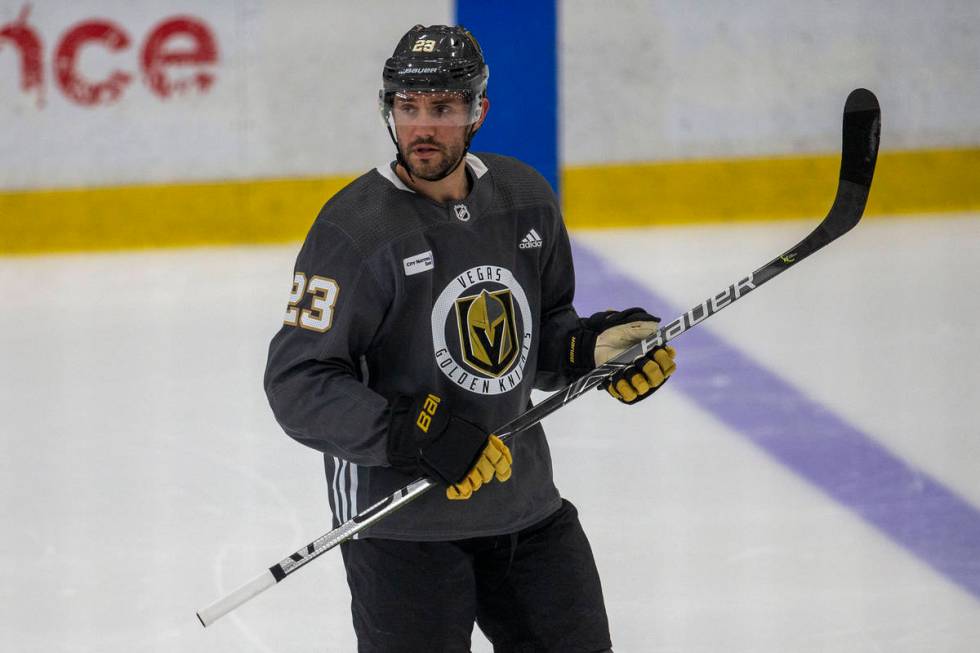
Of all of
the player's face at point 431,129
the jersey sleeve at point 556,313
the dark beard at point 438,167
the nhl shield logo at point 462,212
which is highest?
the player's face at point 431,129

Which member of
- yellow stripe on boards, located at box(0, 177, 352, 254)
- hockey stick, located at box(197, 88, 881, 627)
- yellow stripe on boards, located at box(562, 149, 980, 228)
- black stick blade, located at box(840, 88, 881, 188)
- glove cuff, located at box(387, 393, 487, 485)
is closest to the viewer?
glove cuff, located at box(387, 393, 487, 485)

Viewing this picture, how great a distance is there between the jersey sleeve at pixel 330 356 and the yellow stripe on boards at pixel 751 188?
9.65 feet

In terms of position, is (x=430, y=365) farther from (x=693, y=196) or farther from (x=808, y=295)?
(x=693, y=196)

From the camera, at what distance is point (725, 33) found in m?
4.56

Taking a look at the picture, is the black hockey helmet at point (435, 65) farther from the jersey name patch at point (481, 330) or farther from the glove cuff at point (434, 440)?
the glove cuff at point (434, 440)

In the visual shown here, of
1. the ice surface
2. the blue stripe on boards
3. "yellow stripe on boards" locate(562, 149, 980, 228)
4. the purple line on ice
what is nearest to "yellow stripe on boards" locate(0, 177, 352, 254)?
the ice surface

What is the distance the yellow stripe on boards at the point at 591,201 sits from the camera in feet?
14.6

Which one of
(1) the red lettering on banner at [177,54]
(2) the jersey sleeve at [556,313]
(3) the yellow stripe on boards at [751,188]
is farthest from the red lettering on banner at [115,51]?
(2) the jersey sleeve at [556,313]

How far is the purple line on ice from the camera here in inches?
101

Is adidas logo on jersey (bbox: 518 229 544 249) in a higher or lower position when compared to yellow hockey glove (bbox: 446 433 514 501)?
higher

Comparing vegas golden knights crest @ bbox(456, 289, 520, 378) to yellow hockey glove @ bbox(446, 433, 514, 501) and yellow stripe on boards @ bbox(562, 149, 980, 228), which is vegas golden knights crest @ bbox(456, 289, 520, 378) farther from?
yellow stripe on boards @ bbox(562, 149, 980, 228)

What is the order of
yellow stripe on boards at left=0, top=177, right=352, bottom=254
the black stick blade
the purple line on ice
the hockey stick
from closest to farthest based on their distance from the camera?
the hockey stick, the black stick blade, the purple line on ice, yellow stripe on boards at left=0, top=177, right=352, bottom=254

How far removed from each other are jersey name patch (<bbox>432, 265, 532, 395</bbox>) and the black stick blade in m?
Result: 0.54

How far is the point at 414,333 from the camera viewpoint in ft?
5.60
